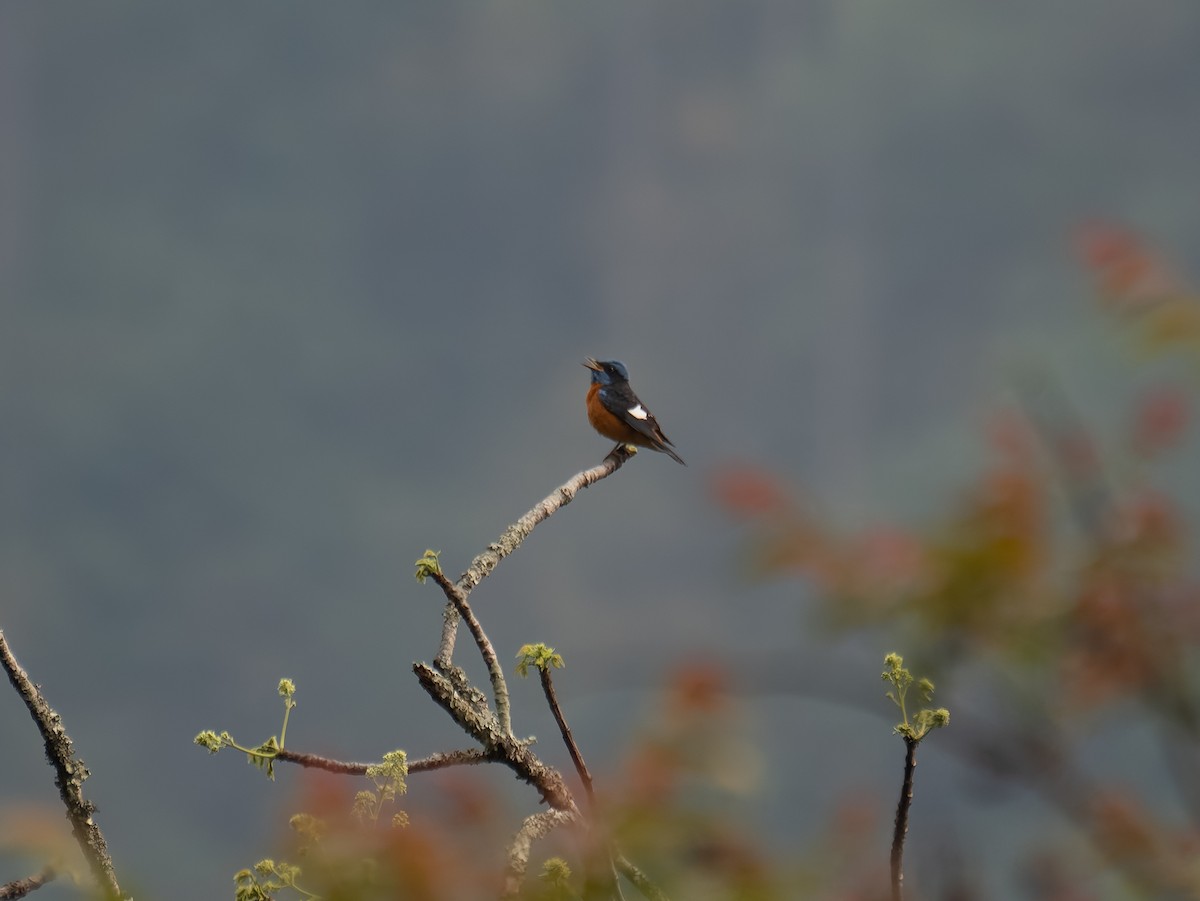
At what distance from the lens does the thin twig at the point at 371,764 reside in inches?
151

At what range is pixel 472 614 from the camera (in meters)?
4.49

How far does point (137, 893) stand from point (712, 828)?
1.01 metres

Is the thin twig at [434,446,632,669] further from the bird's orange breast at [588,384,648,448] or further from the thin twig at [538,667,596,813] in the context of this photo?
the bird's orange breast at [588,384,648,448]

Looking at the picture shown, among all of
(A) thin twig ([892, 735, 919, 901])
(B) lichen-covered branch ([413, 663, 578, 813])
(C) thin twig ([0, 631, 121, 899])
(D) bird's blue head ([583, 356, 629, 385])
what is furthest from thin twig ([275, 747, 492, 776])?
(D) bird's blue head ([583, 356, 629, 385])

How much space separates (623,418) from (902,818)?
10234 millimetres

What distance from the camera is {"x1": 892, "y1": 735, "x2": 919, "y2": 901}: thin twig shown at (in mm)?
2699

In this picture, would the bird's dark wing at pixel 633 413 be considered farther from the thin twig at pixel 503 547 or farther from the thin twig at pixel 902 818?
the thin twig at pixel 902 818

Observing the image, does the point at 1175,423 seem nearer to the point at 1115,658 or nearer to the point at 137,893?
the point at 1115,658

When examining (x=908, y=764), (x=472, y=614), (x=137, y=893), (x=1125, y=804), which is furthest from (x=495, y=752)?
(x=1125, y=804)

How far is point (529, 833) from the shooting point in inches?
139

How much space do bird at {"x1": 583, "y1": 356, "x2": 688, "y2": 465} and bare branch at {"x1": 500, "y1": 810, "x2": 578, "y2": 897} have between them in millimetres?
8751

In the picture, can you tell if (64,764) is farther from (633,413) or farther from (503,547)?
(633,413)

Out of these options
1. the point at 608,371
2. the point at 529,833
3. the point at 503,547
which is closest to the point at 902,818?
the point at 529,833

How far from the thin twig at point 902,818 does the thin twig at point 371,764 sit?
5.23ft
